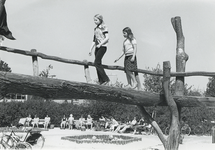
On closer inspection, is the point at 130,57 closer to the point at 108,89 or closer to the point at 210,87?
the point at 108,89

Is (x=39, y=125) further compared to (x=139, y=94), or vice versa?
(x=39, y=125)

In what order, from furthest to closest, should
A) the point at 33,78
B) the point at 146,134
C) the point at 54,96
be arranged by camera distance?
the point at 146,134
the point at 54,96
the point at 33,78

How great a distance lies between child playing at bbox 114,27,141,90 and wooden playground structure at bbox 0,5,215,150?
19 cm

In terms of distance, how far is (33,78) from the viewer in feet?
17.6

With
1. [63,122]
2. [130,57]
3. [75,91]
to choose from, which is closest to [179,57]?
[130,57]

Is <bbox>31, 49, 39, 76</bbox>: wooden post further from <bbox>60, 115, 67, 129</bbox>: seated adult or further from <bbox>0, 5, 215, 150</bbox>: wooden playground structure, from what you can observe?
<bbox>60, 115, 67, 129</bbox>: seated adult

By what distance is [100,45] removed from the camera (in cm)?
754

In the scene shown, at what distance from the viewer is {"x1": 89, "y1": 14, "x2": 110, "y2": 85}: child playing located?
759 centimetres

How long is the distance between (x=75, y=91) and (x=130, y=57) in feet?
7.81

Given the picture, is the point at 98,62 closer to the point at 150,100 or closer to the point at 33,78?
the point at 150,100

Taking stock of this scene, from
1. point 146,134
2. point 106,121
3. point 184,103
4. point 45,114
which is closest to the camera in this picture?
point 184,103

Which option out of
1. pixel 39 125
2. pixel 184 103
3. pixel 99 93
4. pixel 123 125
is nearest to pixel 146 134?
pixel 123 125

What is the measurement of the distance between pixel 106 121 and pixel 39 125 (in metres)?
4.29

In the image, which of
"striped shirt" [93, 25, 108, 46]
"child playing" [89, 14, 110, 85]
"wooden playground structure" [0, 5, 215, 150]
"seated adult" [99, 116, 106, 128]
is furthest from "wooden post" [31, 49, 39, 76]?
"seated adult" [99, 116, 106, 128]
